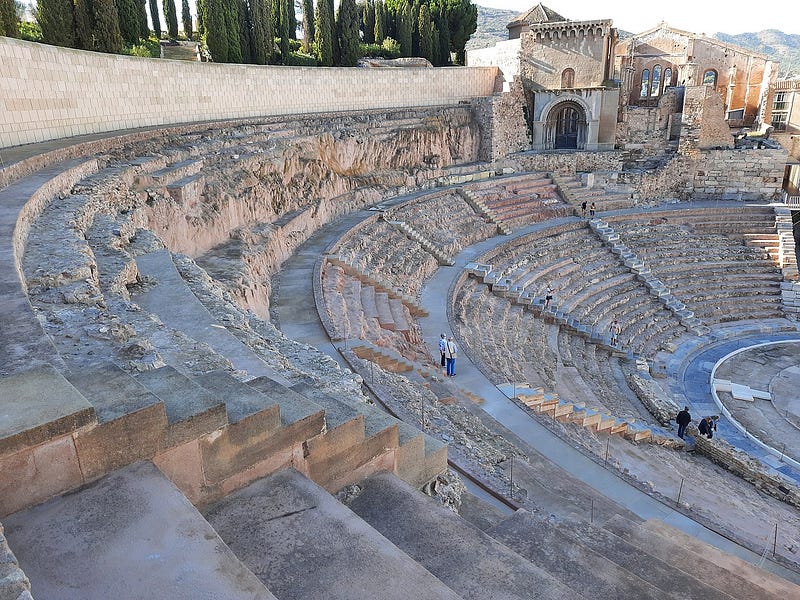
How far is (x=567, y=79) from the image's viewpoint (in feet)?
88.7

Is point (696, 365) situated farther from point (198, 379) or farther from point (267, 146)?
point (198, 379)

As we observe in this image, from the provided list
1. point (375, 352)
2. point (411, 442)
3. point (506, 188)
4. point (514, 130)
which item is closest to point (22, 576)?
point (411, 442)

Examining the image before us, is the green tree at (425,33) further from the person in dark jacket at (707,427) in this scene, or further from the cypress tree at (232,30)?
the person in dark jacket at (707,427)

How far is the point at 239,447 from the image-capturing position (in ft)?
9.61

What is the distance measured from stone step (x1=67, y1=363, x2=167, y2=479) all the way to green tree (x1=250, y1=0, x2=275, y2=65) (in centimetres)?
2353

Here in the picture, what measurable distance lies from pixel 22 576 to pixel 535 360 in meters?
12.5

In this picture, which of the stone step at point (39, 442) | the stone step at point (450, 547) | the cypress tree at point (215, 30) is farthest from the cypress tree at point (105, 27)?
the stone step at point (450, 547)

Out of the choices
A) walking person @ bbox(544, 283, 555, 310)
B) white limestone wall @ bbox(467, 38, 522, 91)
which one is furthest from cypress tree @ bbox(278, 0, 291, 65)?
walking person @ bbox(544, 283, 555, 310)

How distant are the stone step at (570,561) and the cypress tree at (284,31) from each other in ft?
86.4

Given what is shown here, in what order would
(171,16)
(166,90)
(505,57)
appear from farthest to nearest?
1. (171,16)
2. (505,57)
3. (166,90)

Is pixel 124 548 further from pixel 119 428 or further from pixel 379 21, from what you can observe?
pixel 379 21

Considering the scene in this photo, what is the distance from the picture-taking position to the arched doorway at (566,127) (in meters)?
27.3

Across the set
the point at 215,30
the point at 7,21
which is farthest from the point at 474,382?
the point at 215,30

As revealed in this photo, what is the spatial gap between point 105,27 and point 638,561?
19041mm
